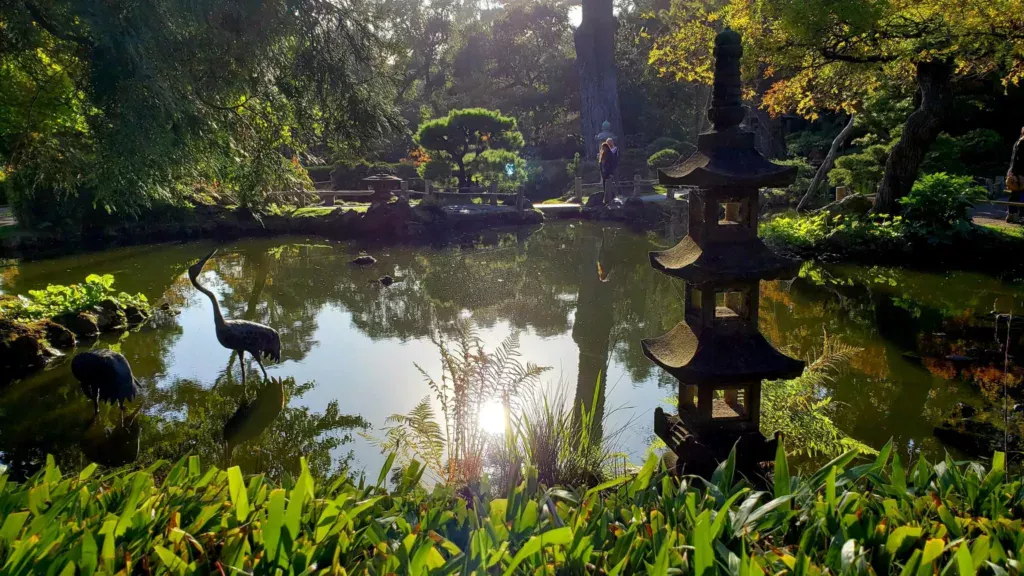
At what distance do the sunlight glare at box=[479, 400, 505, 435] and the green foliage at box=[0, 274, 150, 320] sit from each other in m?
5.62

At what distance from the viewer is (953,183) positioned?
1201 cm

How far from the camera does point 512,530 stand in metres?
1.90

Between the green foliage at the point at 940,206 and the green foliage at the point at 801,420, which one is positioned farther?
the green foliage at the point at 940,206

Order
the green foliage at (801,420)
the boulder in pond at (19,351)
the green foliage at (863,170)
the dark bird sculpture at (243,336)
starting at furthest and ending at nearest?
the green foliage at (863,170)
the boulder in pond at (19,351)
the dark bird sculpture at (243,336)
the green foliage at (801,420)

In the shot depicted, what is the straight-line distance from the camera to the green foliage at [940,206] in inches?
460

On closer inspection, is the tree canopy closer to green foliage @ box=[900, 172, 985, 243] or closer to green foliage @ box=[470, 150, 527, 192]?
green foliage @ box=[900, 172, 985, 243]

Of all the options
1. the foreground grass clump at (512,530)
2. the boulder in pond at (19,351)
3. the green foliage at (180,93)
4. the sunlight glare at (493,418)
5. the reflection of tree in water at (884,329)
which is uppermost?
the green foliage at (180,93)

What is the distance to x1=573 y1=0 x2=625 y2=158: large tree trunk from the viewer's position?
874 inches

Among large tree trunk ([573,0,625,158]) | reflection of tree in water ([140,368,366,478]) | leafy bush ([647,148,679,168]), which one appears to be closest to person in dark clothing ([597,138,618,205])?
leafy bush ([647,148,679,168])

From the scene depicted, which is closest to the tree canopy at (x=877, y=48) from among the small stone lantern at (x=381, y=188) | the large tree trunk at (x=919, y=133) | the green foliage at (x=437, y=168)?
the large tree trunk at (x=919, y=133)

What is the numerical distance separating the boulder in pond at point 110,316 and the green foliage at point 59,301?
83 millimetres

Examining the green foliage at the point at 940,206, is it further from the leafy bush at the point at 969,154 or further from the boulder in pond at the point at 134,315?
the boulder in pond at the point at 134,315

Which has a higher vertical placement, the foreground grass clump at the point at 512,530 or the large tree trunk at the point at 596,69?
the large tree trunk at the point at 596,69

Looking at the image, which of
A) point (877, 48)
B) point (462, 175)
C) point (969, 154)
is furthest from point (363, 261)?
point (969, 154)
